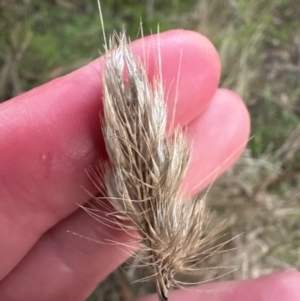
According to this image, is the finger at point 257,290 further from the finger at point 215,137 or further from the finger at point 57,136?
the finger at point 57,136

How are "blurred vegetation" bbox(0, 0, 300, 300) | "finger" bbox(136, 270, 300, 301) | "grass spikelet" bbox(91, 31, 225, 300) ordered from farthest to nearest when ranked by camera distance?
"blurred vegetation" bbox(0, 0, 300, 300), "finger" bbox(136, 270, 300, 301), "grass spikelet" bbox(91, 31, 225, 300)

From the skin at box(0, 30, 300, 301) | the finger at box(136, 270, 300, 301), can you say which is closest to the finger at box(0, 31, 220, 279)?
the skin at box(0, 30, 300, 301)

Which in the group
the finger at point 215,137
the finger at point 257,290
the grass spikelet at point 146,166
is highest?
the grass spikelet at point 146,166

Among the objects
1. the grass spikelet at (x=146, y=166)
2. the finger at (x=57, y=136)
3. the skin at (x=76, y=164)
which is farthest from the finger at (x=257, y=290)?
the finger at (x=57, y=136)

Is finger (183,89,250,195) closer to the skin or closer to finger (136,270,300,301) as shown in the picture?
the skin

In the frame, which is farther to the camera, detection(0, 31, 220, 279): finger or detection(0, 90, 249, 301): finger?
detection(0, 90, 249, 301): finger

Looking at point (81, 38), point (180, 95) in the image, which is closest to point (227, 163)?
point (180, 95)

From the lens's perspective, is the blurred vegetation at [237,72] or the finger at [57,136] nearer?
the finger at [57,136]

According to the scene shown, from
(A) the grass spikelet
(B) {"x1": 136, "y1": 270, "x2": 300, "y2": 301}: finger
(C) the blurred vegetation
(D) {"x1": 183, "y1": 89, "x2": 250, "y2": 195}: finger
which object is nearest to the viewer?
(A) the grass spikelet

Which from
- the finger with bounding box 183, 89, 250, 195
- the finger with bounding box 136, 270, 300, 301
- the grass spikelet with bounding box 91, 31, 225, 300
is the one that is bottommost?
the finger with bounding box 136, 270, 300, 301

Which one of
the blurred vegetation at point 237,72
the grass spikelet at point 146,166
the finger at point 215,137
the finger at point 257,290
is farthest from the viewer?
the blurred vegetation at point 237,72
